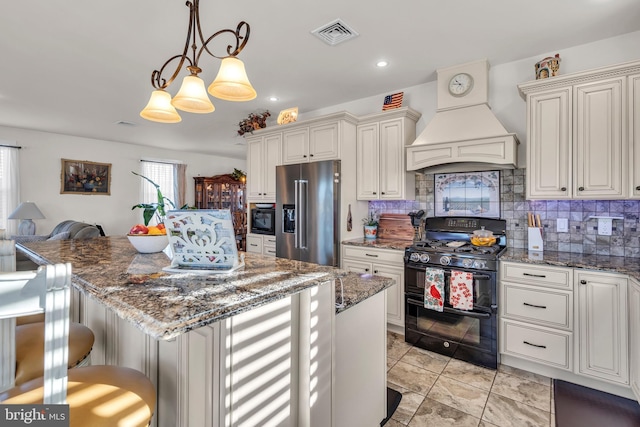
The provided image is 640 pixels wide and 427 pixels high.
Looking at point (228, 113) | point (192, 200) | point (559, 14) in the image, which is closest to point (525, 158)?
point (559, 14)

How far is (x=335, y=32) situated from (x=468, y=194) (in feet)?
6.46

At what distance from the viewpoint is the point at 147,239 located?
5.69 ft

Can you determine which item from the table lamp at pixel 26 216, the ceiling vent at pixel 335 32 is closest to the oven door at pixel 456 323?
the ceiling vent at pixel 335 32

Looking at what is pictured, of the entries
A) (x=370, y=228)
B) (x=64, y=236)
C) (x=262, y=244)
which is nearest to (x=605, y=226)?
(x=370, y=228)

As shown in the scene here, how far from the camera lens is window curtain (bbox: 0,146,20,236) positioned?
523 cm

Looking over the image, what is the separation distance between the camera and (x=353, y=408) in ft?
4.68

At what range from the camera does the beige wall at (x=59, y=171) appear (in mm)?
5480

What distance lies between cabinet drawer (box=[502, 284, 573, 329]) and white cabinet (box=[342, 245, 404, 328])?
0.89 meters

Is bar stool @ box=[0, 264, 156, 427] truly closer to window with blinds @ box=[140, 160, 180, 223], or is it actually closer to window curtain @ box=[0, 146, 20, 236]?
window curtain @ box=[0, 146, 20, 236]

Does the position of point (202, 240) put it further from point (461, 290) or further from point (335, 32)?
point (461, 290)

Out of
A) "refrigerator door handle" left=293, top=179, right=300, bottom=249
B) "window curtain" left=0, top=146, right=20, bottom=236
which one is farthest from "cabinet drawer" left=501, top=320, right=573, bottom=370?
"window curtain" left=0, top=146, right=20, bottom=236

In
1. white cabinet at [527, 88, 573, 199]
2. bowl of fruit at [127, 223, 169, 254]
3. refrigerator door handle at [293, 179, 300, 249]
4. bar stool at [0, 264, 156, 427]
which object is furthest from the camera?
refrigerator door handle at [293, 179, 300, 249]

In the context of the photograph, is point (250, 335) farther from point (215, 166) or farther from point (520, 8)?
point (215, 166)

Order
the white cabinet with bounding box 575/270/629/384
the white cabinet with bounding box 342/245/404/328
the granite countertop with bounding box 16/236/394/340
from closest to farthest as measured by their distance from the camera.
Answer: the granite countertop with bounding box 16/236/394/340 → the white cabinet with bounding box 575/270/629/384 → the white cabinet with bounding box 342/245/404/328
